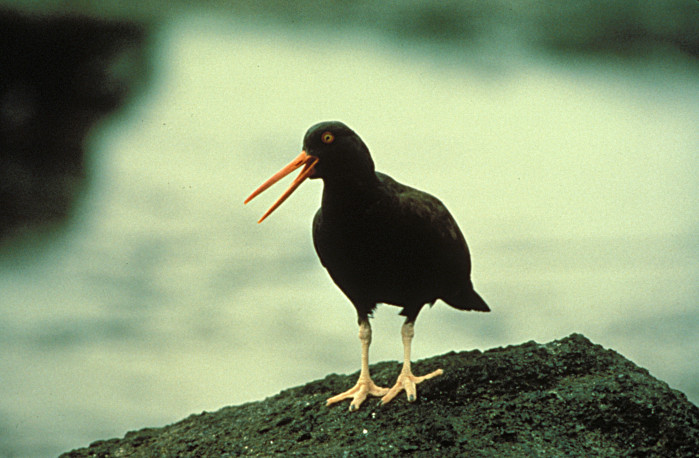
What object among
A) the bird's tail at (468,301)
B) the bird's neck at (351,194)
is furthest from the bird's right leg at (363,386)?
the bird's neck at (351,194)

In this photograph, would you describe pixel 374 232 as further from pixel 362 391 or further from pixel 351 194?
pixel 362 391

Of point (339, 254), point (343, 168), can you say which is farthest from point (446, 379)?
point (343, 168)

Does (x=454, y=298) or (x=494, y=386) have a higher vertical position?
(x=454, y=298)

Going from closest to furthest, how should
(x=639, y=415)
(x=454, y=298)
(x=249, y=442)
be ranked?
(x=639, y=415) < (x=249, y=442) < (x=454, y=298)

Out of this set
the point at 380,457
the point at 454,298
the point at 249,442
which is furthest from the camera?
the point at 454,298

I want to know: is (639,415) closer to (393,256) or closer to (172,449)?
(393,256)

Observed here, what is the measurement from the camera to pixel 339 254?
3.95 m

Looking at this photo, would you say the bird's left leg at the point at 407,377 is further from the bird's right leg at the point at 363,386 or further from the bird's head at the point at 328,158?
the bird's head at the point at 328,158

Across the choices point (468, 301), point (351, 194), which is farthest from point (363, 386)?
point (351, 194)

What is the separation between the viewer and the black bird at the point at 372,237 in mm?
3746

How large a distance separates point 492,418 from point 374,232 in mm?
1116

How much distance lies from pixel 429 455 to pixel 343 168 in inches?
56.7

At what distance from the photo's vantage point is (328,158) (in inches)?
147

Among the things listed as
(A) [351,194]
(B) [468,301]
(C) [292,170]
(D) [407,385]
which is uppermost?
(C) [292,170]
